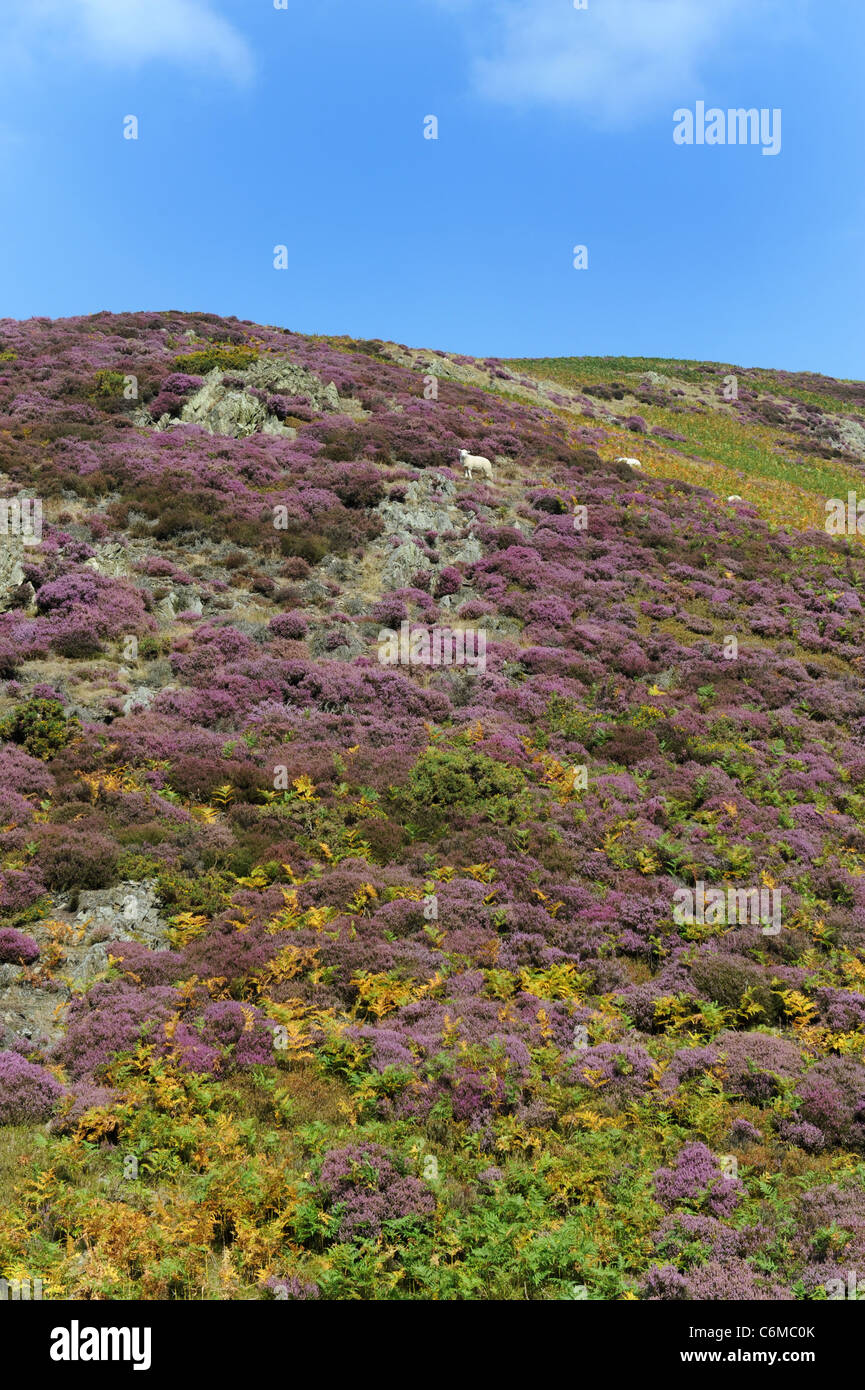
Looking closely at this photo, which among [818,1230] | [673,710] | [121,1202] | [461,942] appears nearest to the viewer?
[818,1230]

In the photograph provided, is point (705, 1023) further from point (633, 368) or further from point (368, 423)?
point (633, 368)

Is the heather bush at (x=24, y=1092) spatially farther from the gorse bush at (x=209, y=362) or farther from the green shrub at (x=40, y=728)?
the gorse bush at (x=209, y=362)

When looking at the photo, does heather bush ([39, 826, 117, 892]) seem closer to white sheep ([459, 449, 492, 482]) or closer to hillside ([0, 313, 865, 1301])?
hillside ([0, 313, 865, 1301])

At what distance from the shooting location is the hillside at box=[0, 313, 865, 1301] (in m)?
7.29

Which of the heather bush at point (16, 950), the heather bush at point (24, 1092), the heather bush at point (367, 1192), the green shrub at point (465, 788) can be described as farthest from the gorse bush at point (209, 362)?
the heather bush at point (367, 1192)

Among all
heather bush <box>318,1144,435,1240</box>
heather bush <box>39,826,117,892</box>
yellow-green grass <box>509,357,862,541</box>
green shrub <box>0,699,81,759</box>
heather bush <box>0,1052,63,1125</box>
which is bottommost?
heather bush <box>318,1144,435,1240</box>

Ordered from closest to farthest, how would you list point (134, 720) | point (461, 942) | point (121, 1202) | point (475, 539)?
point (121, 1202), point (461, 942), point (134, 720), point (475, 539)

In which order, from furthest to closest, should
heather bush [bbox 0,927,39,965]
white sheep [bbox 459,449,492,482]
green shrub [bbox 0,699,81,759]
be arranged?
white sheep [bbox 459,449,492,482] → green shrub [bbox 0,699,81,759] → heather bush [bbox 0,927,39,965]

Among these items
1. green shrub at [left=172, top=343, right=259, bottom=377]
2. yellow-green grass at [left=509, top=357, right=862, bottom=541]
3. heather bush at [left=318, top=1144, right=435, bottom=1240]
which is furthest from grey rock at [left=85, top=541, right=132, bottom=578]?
yellow-green grass at [left=509, top=357, right=862, bottom=541]

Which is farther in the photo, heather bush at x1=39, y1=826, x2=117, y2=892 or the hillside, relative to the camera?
heather bush at x1=39, y1=826, x2=117, y2=892

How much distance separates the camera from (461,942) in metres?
12.1

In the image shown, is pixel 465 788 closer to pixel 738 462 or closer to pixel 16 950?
pixel 16 950

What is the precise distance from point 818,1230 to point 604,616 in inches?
805

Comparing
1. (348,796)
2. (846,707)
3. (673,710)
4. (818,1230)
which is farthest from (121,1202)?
(846,707)
